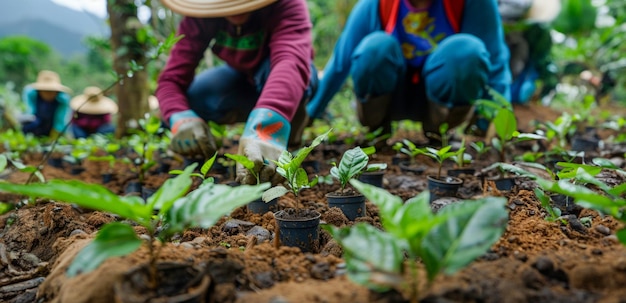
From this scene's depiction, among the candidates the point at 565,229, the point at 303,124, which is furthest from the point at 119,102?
the point at 565,229

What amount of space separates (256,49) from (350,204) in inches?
38.7

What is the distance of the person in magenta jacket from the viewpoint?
1446 millimetres

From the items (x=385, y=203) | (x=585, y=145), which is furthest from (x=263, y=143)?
(x=585, y=145)

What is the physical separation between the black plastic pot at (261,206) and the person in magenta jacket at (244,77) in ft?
0.22

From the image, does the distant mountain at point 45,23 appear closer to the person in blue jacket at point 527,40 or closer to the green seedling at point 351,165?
the person in blue jacket at point 527,40

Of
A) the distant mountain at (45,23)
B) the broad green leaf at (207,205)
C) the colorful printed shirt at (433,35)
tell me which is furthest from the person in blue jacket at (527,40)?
the distant mountain at (45,23)

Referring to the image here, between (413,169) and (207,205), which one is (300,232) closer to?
(207,205)

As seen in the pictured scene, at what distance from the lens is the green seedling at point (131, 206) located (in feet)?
1.85

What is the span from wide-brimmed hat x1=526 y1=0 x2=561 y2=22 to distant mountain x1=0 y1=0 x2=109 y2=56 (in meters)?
32.8

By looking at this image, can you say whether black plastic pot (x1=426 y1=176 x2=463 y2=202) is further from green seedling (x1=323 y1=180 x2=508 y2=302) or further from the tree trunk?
the tree trunk

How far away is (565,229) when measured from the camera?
94cm

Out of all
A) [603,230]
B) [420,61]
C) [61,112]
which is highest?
[420,61]

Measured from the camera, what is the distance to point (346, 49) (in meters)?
2.23

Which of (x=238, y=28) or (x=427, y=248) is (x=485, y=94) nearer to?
(x=238, y=28)
